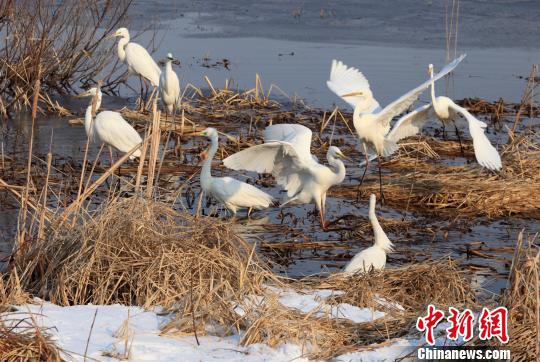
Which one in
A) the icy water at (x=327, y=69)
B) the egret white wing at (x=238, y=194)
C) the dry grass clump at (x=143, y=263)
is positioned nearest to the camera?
the dry grass clump at (x=143, y=263)

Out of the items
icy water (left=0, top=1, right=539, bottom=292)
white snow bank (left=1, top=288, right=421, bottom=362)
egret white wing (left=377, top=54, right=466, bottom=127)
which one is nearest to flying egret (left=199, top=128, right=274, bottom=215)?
icy water (left=0, top=1, right=539, bottom=292)

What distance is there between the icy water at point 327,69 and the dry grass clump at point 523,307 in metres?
1.85

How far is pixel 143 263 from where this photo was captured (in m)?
4.90

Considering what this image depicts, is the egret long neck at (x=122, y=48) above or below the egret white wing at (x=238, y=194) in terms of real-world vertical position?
above

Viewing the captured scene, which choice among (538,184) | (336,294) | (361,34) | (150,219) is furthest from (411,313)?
(361,34)

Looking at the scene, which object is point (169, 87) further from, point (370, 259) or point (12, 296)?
point (12, 296)

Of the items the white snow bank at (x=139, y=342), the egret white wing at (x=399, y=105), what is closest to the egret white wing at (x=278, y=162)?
the egret white wing at (x=399, y=105)

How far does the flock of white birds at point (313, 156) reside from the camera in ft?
24.4

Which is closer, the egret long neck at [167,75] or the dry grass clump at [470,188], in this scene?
the dry grass clump at [470,188]

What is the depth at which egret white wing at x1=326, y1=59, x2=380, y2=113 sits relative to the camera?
9.34m

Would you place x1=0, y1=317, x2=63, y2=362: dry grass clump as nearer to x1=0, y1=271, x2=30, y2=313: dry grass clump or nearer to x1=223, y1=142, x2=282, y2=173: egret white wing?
x1=0, y1=271, x2=30, y2=313: dry grass clump

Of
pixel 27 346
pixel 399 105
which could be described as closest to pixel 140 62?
pixel 399 105

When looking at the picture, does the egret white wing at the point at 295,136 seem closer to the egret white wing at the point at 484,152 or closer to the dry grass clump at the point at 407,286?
the egret white wing at the point at 484,152

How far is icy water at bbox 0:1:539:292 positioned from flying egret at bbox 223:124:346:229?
22cm
